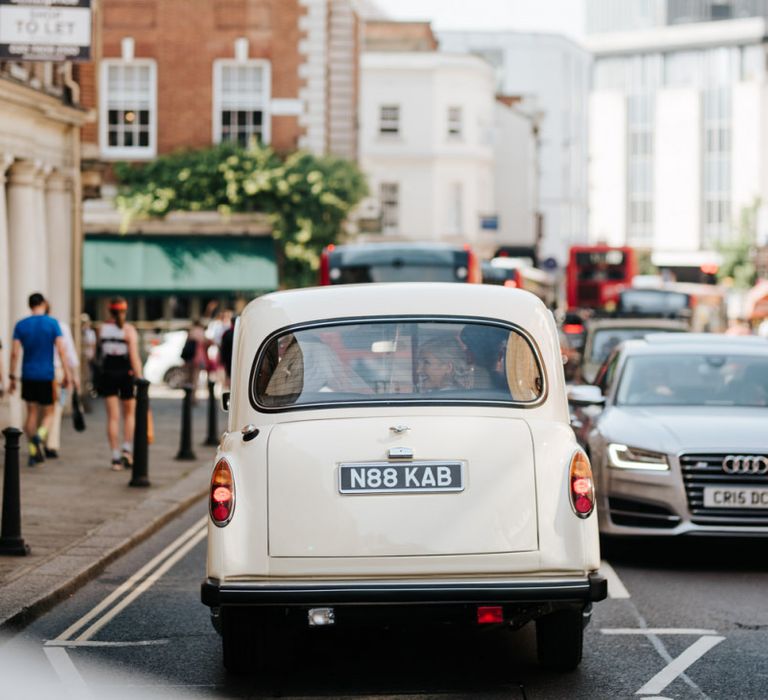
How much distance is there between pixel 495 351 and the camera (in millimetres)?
7238

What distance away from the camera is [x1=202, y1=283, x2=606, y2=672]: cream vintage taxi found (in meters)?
6.58

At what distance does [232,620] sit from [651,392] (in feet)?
18.3

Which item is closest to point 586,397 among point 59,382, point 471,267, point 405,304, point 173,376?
point 405,304

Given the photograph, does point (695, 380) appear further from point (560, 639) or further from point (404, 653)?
point (560, 639)

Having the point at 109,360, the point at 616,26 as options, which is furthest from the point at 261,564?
the point at 616,26

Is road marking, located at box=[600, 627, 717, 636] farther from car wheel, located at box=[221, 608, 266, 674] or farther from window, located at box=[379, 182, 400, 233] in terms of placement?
window, located at box=[379, 182, 400, 233]

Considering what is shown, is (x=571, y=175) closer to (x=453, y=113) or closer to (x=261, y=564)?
(x=453, y=113)

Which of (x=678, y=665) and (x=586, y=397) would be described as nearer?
(x=678, y=665)

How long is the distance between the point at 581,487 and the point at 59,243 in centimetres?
1966

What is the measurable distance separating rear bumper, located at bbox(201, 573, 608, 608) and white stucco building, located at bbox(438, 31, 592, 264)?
88669mm

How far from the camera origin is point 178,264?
40.0 m

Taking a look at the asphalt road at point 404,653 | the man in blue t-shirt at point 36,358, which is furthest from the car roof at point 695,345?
the man in blue t-shirt at point 36,358

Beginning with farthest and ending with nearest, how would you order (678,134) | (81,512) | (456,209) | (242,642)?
(678,134) → (456,209) → (81,512) → (242,642)

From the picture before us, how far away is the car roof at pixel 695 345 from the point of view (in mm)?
12133
